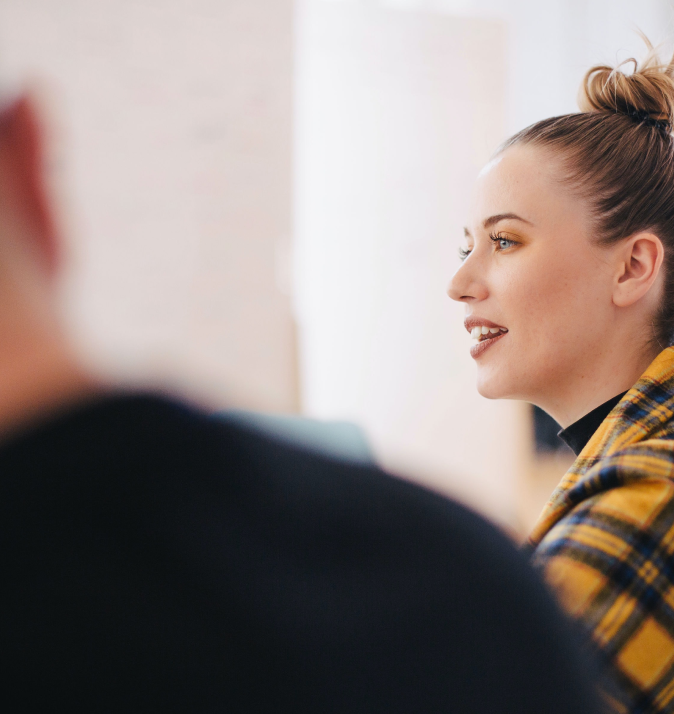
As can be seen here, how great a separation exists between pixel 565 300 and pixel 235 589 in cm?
84

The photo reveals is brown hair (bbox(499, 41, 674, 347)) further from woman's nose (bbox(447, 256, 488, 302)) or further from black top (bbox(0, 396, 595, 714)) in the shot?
black top (bbox(0, 396, 595, 714))

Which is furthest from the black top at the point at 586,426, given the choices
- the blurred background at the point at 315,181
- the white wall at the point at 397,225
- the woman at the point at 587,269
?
the white wall at the point at 397,225

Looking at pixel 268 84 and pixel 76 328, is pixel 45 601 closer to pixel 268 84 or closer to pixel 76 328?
pixel 76 328

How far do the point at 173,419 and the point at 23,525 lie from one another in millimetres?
70

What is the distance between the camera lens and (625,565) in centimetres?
65

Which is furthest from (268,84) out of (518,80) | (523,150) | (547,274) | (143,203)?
(547,274)

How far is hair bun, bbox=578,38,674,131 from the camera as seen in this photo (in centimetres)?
108

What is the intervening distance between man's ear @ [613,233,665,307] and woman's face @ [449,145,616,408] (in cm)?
2

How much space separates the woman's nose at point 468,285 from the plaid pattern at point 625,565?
1.27ft

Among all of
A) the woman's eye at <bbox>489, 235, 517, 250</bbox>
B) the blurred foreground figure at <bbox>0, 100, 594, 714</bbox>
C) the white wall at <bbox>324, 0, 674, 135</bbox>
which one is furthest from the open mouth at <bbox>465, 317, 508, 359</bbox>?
the white wall at <bbox>324, 0, 674, 135</bbox>

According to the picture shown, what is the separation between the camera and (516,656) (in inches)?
10.5

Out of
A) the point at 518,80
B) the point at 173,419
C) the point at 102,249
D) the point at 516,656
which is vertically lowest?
the point at 516,656

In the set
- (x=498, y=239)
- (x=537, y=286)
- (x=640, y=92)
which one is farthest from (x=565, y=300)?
(x=640, y=92)

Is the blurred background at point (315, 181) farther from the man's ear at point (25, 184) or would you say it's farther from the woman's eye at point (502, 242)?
the man's ear at point (25, 184)
